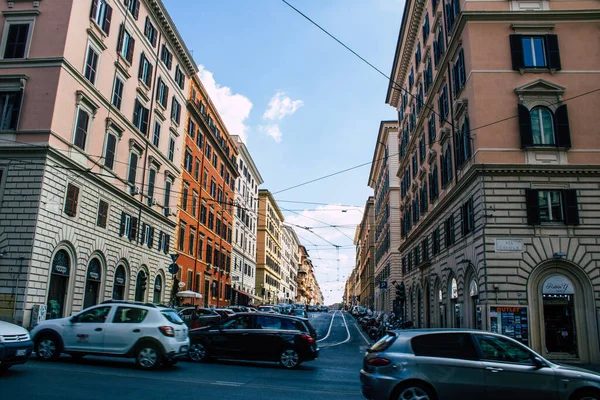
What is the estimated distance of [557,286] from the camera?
20531mm

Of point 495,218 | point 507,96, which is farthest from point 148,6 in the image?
point 495,218

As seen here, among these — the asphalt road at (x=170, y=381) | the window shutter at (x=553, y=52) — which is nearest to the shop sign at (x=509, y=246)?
the window shutter at (x=553, y=52)

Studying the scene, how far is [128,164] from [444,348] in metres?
25.4

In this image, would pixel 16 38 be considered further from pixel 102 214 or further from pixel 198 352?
pixel 198 352

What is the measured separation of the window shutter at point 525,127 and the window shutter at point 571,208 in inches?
103

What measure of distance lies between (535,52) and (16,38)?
2389 centimetres

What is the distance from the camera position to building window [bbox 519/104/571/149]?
2111 centimetres

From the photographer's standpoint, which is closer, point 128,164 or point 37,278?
point 37,278

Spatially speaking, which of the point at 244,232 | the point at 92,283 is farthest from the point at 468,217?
the point at 244,232

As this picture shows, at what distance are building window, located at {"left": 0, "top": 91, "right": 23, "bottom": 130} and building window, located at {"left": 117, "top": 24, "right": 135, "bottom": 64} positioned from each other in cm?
719

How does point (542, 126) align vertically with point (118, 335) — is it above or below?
above

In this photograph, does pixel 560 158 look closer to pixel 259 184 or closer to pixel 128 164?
pixel 128 164

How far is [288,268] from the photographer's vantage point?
385 feet


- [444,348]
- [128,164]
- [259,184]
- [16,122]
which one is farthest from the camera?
[259,184]
